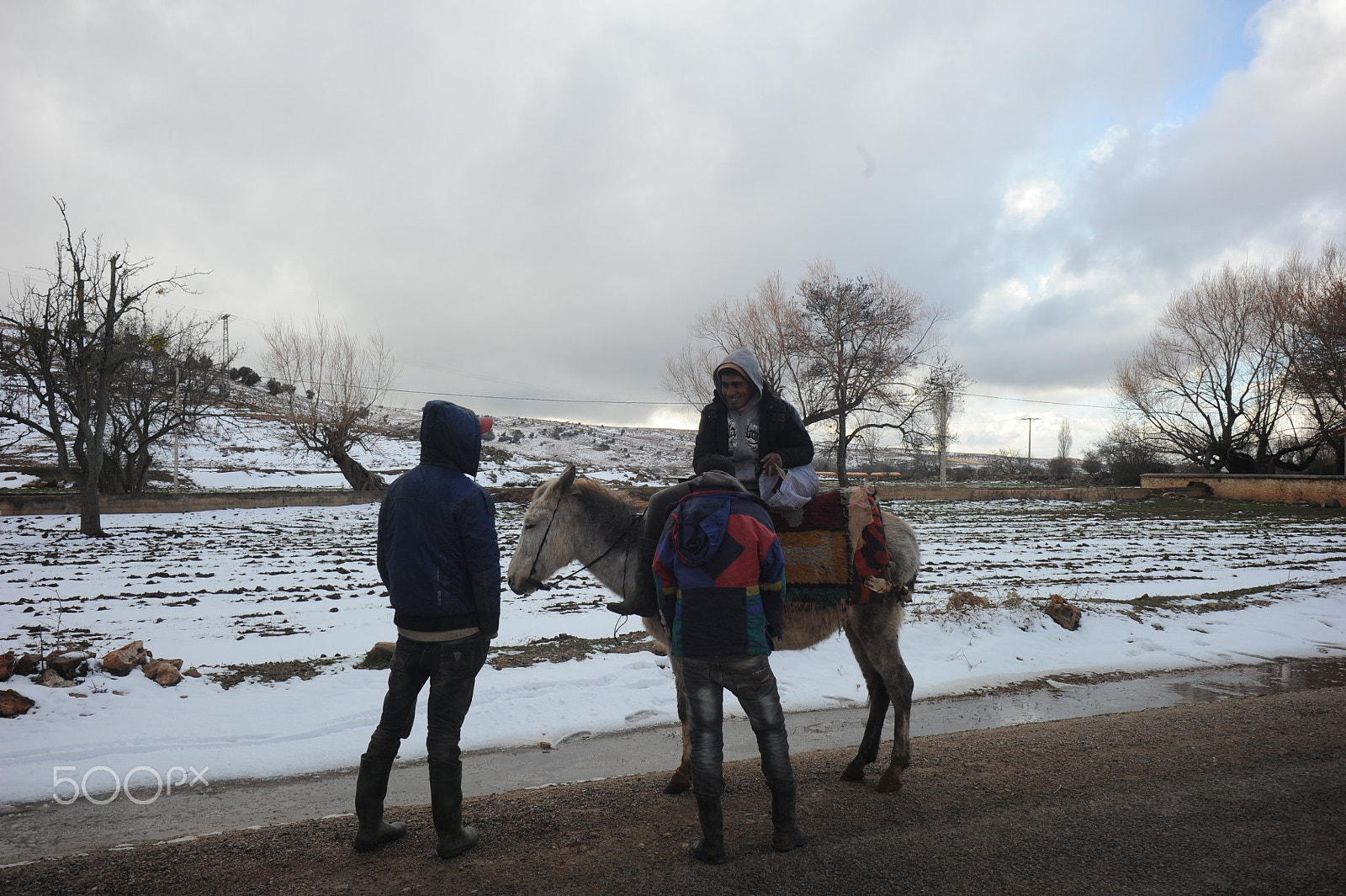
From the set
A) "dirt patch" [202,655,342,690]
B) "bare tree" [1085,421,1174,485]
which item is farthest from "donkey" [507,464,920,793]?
"bare tree" [1085,421,1174,485]

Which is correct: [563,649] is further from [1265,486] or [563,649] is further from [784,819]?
[1265,486]

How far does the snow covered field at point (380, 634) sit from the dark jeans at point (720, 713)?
8.20 ft

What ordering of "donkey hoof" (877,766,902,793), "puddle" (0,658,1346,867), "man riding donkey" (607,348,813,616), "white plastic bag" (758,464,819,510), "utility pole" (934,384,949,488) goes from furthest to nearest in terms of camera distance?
"utility pole" (934,384,949,488) → "white plastic bag" (758,464,819,510) → "man riding donkey" (607,348,813,616) → "donkey hoof" (877,766,902,793) → "puddle" (0,658,1346,867)

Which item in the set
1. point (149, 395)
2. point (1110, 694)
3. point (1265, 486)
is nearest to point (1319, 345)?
point (1265, 486)

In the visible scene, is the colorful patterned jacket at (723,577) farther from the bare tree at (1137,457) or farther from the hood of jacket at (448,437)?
the bare tree at (1137,457)

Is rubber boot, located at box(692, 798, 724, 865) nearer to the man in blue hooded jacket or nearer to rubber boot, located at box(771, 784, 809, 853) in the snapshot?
rubber boot, located at box(771, 784, 809, 853)

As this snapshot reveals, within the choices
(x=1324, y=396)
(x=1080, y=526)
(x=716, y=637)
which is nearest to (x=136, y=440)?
(x=716, y=637)

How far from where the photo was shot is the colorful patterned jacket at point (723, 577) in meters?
3.19

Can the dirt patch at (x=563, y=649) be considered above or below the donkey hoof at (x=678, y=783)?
below

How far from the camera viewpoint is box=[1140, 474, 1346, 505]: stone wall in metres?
29.5

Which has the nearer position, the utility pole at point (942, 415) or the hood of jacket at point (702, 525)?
the hood of jacket at point (702, 525)

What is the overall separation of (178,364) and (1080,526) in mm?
34588

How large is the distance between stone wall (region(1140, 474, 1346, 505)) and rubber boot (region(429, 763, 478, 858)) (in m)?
38.0

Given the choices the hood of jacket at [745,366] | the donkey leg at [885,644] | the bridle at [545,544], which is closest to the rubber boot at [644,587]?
the bridle at [545,544]
